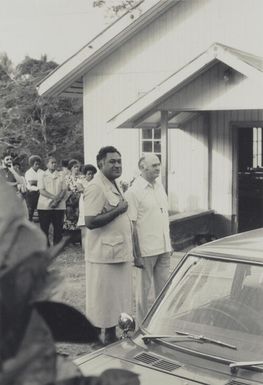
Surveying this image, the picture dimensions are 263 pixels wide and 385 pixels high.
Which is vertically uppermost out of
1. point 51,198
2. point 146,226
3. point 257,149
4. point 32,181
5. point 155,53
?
point 155,53

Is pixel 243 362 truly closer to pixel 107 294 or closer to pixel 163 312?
pixel 163 312

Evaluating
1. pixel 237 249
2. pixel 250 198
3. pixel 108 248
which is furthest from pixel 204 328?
pixel 250 198

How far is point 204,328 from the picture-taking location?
338 cm

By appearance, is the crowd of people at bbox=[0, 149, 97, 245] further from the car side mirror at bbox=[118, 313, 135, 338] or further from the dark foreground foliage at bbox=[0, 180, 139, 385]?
the dark foreground foliage at bbox=[0, 180, 139, 385]

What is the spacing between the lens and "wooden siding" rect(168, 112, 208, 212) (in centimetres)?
1162

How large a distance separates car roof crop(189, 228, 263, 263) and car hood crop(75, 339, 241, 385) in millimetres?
656

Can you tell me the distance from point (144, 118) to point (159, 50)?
7.84 feet

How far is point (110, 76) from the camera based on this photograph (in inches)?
482

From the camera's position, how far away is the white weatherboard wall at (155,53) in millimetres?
11188

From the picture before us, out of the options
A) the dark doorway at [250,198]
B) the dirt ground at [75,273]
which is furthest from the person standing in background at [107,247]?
the dark doorway at [250,198]

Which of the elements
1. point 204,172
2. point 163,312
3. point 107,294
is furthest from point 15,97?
point 163,312

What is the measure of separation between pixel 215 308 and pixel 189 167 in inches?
329

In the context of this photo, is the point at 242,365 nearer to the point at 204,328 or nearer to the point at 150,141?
the point at 204,328

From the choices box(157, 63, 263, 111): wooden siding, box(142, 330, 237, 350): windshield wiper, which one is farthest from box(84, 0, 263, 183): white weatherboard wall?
box(142, 330, 237, 350): windshield wiper
